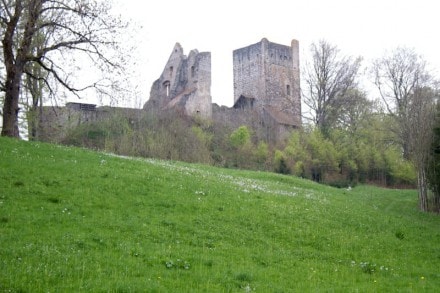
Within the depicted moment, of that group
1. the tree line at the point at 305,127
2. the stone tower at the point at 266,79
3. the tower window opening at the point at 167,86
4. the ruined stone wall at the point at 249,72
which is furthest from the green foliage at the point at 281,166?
the tower window opening at the point at 167,86

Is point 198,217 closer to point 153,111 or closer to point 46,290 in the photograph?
point 46,290

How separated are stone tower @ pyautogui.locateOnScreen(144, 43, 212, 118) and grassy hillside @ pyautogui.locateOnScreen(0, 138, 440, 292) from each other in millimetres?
39890

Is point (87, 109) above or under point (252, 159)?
above

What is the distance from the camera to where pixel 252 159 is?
4844cm

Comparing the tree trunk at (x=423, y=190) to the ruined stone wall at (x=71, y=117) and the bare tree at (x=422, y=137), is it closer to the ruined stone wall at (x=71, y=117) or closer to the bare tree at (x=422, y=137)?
the bare tree at (x=422, y=137)

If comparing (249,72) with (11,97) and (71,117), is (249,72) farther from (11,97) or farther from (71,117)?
(11,97)

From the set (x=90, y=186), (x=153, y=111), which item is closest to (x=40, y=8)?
(x=90, y=186)

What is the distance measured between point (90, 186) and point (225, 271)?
23.5 feet

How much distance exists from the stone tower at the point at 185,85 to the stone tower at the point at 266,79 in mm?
8870

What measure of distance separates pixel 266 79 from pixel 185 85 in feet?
40.4

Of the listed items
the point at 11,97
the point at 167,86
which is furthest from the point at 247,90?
the point at 11,97

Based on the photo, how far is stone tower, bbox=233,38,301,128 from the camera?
68.9 metres

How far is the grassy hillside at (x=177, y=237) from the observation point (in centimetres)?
856

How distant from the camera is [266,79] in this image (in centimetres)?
6969
